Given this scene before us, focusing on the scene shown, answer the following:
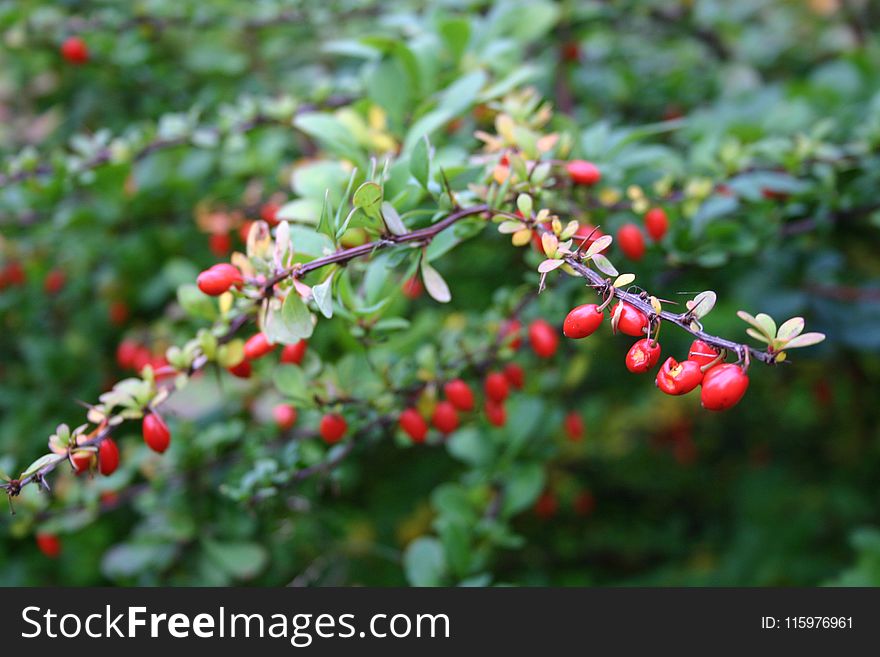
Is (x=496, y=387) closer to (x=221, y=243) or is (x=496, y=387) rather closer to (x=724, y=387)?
(x=724, y=387)

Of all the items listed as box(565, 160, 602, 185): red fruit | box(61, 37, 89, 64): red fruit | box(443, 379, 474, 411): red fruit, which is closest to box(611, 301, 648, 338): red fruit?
box(565, 160, 602, 185): red fruit

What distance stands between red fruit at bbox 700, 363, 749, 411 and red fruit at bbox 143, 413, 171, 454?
25.1 inches

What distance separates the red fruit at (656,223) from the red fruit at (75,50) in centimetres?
146

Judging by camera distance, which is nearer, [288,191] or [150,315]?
[288,191]

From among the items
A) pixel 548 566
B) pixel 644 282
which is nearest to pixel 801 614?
pixel 644 282

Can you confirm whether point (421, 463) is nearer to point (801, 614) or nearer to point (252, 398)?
point (252, 398)

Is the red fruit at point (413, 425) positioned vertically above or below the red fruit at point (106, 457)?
above

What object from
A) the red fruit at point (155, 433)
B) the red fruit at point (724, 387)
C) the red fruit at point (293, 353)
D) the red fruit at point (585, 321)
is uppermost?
the red fruit at point (293, 353)

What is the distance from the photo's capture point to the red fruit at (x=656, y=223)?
47.6 inches

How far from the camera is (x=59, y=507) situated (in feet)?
4.55

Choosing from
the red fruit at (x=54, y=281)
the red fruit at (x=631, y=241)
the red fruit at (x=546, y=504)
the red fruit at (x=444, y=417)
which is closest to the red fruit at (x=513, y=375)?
the red fruit at (x=444, y=417)

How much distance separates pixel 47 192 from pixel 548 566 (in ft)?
5.97

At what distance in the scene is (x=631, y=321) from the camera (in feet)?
2.38

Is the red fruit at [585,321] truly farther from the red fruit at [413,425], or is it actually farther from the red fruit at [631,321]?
the red fruit at [413,425]
